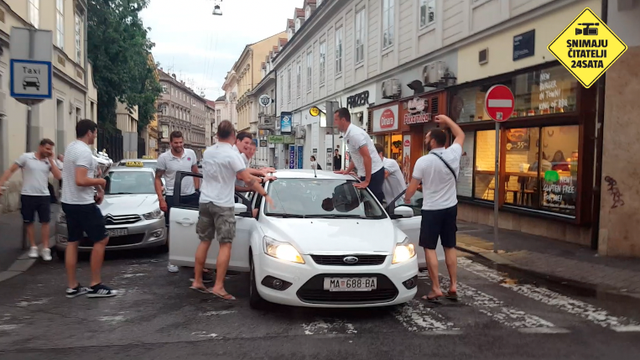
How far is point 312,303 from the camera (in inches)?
203

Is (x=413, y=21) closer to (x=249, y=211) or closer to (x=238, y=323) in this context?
(x=249, y=211)

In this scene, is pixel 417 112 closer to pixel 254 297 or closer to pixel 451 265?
pixel 451 265

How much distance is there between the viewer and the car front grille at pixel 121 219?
27.7 feet

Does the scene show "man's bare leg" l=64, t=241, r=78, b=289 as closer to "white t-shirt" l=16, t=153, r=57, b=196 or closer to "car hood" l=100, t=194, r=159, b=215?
"car hood" l=100, t=194, r=159, b=215

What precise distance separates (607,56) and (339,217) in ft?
17.0

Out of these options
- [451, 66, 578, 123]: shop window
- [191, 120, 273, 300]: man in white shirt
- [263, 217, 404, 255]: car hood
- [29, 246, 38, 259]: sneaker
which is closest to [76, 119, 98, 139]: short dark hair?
[191, 120, 273, 300]: man in white shirt

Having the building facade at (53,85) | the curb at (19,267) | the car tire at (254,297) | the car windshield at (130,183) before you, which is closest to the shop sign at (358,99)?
the building facade at (53,85)

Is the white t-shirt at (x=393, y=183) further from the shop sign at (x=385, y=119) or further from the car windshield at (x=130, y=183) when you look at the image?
the shop sign at (x=385, y=119)

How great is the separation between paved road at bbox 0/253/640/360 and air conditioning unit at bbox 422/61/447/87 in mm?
9709

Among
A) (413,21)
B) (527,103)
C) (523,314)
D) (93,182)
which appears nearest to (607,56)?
(527,103)

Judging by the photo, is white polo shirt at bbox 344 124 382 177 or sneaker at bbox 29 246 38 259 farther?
sneaker at bbox 29 246 38 259

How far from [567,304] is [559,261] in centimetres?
276

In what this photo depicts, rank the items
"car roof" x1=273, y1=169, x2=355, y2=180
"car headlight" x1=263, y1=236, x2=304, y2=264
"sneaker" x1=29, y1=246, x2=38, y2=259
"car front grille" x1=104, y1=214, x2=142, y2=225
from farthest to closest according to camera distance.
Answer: "sneaker" x1=29, y1=246, x2=38, y2=259, "car front grille" x1=104, y1=214, x2=142, y2=225, "car roof" x1=273, y1=169, x2=355, y2=180, "car headlight" x1=263, y1=236, x2=304, y2=264

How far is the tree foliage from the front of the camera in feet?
94.8
